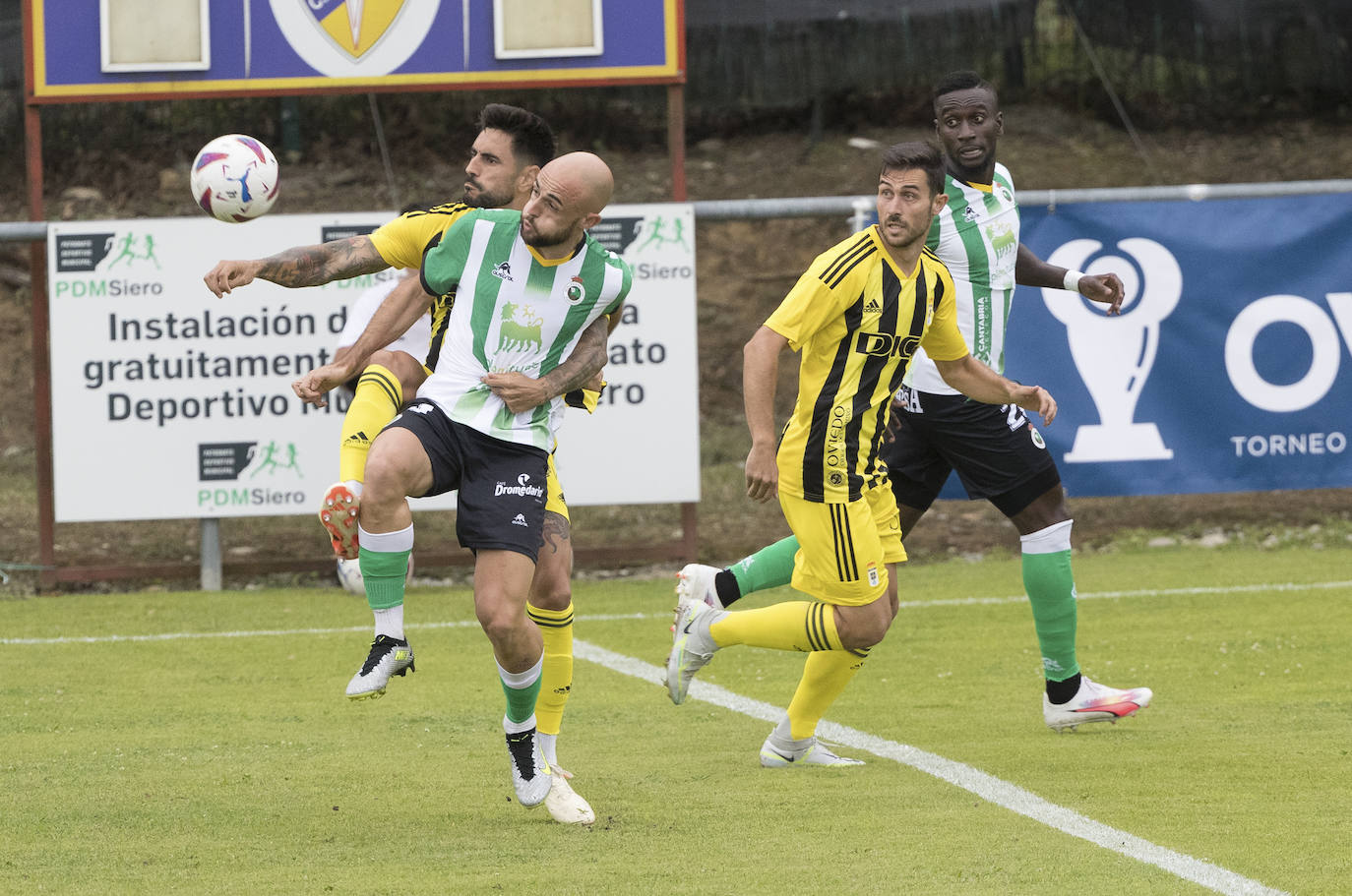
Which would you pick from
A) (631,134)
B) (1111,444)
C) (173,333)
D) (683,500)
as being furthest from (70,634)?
(631,134)

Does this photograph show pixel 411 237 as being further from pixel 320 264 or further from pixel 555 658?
pixel 555 658

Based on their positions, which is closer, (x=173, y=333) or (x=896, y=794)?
(x=896, y=794)

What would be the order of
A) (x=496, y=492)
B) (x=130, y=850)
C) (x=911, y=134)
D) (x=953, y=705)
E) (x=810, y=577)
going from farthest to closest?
(x=911, y=134), (x=953, y=705), (x=810, y=577), (x=496, y=492), (x=130, y=850)

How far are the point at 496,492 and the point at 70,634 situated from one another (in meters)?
4.43

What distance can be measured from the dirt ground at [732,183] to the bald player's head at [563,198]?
7.22 meters

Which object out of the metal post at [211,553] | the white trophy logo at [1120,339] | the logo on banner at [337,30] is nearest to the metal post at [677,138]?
the logo on banner at [337,30]

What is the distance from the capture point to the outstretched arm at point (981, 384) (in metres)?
5.90

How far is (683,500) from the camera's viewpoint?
10.0 metres

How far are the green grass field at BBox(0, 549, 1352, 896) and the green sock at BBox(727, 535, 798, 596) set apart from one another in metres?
0.55

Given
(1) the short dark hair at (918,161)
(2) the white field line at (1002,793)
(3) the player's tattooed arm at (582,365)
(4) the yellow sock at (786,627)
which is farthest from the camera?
(4) the yellow sock at (786,627)

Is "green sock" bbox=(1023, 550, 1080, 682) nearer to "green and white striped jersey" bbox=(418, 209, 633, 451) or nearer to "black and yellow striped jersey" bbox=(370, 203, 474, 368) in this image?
"green and white striped jersey" bbox=(418, 209, 633, 451)

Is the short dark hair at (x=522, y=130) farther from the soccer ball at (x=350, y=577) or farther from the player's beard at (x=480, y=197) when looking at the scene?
the soccer ball at (x=350, y=577)

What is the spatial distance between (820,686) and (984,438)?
1.26 metres

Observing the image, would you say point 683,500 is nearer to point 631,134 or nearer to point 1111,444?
point 1111,444
